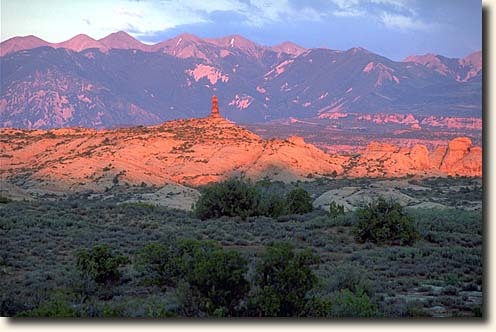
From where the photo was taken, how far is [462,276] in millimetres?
11539

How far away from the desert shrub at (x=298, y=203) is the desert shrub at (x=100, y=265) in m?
14.3

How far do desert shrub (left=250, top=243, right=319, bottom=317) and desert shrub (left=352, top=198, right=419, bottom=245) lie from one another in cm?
780

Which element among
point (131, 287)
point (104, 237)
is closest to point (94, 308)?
point (131, 287)

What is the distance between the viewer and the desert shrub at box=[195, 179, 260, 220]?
76.0 feet

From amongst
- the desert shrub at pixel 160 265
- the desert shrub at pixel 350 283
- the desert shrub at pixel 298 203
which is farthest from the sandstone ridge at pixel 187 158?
the desert shrub at pixel 350 283

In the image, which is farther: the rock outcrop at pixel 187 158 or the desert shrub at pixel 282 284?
the rock outcrop at pixel 187 158

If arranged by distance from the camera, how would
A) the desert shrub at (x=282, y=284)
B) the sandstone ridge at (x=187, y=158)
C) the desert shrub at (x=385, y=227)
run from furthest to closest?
the sandstone ridge at (x=187, y=158), the desert shrub at (x=385, y=227), the desert shrub at (x=282, y=284)

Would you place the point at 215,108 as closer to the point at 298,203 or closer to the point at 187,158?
the point at 187,158

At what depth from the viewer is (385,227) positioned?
53.9 feet

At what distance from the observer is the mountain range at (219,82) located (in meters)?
18.5

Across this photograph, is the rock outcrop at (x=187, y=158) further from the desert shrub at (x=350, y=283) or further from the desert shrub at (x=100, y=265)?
the desert shrub at (x=350, y=283)

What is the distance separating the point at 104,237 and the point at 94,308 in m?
8.76

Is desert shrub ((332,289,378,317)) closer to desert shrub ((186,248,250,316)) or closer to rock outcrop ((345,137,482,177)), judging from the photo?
desert shrub ((186,248,250,316))

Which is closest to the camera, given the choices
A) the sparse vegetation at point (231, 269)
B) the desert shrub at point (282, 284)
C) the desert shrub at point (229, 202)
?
the desert shrub at point (282, 284)
